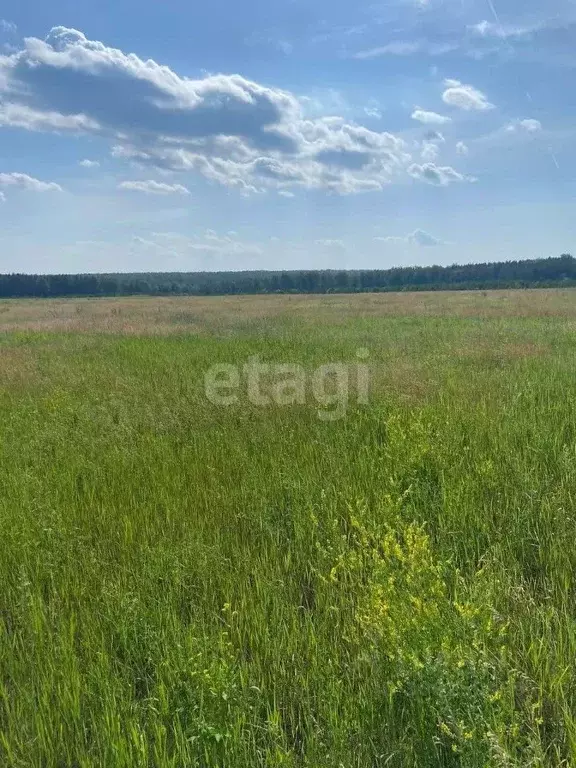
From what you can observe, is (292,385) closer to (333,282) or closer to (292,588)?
(292,588)

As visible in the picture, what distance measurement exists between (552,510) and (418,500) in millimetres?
848

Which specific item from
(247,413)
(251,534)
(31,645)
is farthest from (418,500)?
(247,413)

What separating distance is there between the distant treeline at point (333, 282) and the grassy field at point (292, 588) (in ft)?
324

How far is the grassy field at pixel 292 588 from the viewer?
194 cm

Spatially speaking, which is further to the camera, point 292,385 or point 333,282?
point 333,282

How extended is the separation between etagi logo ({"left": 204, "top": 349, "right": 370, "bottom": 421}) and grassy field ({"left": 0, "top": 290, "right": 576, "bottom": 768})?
59 centimetres

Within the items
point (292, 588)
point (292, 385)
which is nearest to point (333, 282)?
point (292, 385)

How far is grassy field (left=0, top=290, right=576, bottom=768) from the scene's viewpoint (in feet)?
6.36

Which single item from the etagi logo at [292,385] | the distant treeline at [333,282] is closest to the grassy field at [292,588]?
the etagi logo at [292,385]

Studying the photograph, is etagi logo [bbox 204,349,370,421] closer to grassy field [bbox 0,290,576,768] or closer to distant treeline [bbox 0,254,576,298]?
grassy field [bbox 0,290,576,768]

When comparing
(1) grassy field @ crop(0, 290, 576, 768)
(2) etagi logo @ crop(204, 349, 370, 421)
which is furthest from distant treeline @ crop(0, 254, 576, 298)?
(1) grassy field @ crop(0, 290, 576, 768)

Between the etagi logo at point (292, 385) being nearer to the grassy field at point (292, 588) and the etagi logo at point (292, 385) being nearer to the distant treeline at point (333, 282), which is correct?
the grassy field at point (292, 588)

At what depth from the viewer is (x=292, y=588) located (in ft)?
9.54

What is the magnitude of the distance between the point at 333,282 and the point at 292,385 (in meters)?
125
